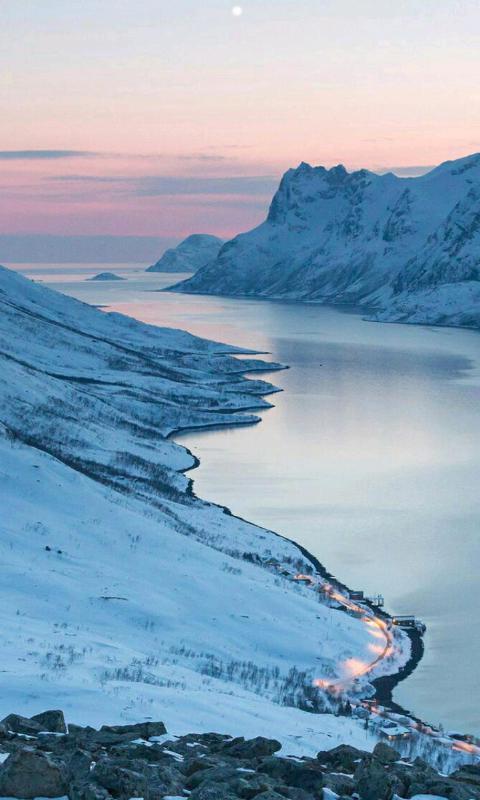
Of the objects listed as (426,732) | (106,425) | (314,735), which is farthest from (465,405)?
(314,735)

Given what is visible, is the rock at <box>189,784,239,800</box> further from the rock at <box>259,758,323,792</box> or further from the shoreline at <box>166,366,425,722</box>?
the shoreline at <box>166,366,425,722</box>

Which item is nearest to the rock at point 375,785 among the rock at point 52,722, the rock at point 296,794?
the rock at point 296,794

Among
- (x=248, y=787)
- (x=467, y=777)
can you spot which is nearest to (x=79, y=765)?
(x=248, y=787)

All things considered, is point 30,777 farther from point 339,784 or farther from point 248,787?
point 339,784

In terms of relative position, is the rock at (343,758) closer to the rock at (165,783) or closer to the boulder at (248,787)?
the boulder at (248,787)

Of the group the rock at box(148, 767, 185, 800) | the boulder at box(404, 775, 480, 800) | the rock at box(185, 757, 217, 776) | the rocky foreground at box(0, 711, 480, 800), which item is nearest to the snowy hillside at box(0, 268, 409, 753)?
the rocky foreground at box(0, 711, 480, 800)
